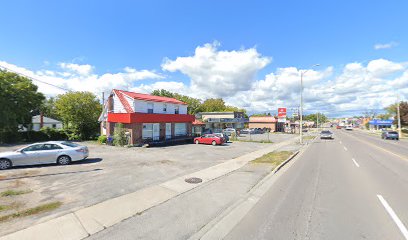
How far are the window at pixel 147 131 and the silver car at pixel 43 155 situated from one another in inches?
460

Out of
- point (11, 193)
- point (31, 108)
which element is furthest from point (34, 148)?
point (31, 108)

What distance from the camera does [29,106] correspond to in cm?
3244

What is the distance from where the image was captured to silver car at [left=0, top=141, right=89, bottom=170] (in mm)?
12438

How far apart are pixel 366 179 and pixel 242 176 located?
561 cm

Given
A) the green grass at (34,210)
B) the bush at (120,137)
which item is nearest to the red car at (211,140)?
the bush at (120,137)

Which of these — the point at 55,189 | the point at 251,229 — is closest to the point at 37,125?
the point at 55,189

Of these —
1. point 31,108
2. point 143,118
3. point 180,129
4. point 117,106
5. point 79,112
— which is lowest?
point 180,129

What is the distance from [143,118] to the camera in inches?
987

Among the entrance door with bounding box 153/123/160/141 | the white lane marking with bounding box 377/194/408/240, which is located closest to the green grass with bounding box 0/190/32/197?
the white lane marking with bounding box 377/194/408/240

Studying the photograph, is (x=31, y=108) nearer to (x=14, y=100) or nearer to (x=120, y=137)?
(x=14, y=100)

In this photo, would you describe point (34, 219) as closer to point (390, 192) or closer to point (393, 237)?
point (393, 237)

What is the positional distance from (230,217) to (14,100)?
35.5 m

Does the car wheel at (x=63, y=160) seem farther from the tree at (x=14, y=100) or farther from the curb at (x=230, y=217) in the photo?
the tree at (x=14, y=100)

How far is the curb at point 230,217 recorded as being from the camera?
5336 millimetres
